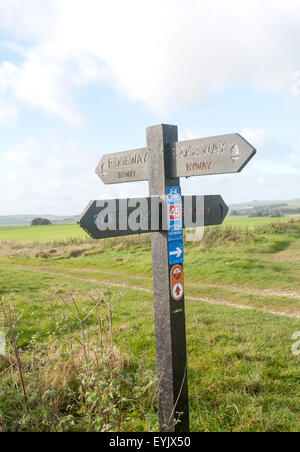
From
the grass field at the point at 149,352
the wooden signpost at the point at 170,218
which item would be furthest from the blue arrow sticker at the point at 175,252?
the grass field at the point at 149,352

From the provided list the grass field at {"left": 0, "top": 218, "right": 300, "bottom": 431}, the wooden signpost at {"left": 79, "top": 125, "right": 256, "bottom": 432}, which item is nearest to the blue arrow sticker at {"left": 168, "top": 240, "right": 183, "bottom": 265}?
the wooden signpost at {"left": 79, "top": 125, "right": 256, "bottom": 432}

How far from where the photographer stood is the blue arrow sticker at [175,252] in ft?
10.7

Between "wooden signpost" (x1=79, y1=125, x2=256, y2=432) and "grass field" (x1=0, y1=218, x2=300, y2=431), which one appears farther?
"grass field" (x1=0, y1=218, x2=300, y2=431)

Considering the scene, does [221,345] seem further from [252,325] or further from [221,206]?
[221,206]

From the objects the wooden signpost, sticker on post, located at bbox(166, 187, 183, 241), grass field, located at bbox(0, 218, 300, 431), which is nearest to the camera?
the wooden signpost

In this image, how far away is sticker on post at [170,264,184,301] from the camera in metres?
3.30

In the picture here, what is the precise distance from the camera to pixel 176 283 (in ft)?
10.9

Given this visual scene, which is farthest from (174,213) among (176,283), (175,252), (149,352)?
(149,352)

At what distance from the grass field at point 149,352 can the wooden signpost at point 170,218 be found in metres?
0.32

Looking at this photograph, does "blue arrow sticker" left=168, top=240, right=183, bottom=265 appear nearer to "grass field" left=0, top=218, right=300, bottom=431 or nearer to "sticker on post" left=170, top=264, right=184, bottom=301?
"sticker on post" left=170, top=264, right=184, bottom=301

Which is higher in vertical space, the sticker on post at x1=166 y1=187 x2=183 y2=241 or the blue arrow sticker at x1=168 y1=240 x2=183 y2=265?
the sticker on post at x1=166 y1=187 x2=183 y2=241

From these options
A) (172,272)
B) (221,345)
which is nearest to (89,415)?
(172,272)

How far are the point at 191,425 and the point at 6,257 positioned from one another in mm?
21278

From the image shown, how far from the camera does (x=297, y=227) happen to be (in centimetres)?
1869
